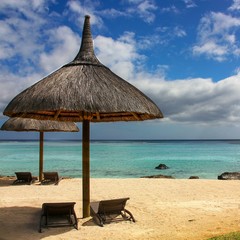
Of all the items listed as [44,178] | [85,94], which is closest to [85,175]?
[85,94]

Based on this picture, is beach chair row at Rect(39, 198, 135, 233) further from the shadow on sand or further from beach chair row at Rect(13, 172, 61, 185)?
beach chair row at Rect(13, 172, 61, 185)

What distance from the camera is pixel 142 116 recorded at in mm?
7777

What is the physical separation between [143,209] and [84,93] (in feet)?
11.5

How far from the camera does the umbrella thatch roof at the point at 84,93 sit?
5672mm

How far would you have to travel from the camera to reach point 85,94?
580 cm

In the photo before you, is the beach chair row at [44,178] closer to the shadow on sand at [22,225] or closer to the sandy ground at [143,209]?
the sandy ground at [143,209]

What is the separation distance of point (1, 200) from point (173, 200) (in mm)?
4708

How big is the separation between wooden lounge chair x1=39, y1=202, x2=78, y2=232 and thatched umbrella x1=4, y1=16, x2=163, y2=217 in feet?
1.78

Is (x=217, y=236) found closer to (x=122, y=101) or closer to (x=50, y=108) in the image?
(x=122, y=101)

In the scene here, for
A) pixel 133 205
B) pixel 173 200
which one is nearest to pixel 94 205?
pixel 133 205

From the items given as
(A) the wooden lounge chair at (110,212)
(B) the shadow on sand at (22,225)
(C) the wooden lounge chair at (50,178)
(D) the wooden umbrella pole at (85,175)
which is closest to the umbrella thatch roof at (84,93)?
(D) the wooden umbrella pole at (85,175)

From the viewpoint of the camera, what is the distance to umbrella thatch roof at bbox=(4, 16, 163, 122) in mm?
5672

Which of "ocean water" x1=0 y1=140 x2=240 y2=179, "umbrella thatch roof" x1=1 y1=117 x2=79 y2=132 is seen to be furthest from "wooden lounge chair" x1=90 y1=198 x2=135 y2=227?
"ocean water" x1=0 y1=140 x2=240 y2=179

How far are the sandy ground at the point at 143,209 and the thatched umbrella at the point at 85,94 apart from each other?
1141mm
